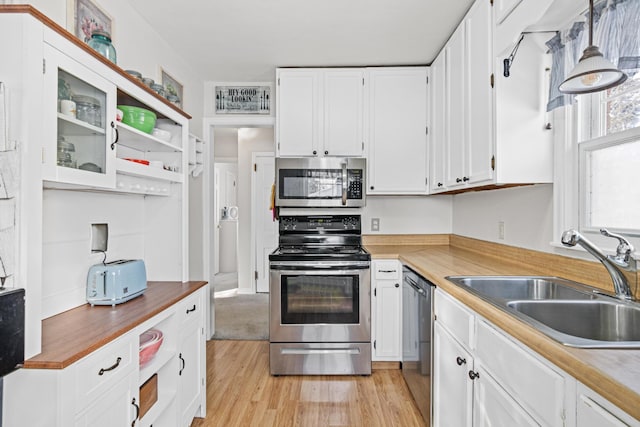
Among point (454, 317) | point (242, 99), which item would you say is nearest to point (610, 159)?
point (454, 317)

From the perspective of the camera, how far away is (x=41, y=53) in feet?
3.45

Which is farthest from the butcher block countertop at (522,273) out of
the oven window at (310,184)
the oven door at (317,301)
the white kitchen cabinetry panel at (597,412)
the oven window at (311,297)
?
the oven window at (310,184)

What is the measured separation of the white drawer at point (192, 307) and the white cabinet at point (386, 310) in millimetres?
1263

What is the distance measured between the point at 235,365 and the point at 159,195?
1.58 meters

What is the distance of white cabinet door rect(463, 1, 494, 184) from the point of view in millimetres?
1829

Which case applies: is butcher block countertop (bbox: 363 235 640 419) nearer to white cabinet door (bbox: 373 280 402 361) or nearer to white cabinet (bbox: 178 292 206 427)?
white cabinet door (bbox: 373 280 402 361)

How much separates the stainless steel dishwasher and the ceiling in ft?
5.46

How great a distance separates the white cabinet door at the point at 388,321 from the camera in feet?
8.75

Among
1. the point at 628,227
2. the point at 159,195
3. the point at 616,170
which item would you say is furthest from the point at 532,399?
the point at 159,195

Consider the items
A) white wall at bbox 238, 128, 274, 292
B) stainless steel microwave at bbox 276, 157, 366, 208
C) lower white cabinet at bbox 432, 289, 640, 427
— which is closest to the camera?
lower white cabinet at bbox 432, 289, 640, 427

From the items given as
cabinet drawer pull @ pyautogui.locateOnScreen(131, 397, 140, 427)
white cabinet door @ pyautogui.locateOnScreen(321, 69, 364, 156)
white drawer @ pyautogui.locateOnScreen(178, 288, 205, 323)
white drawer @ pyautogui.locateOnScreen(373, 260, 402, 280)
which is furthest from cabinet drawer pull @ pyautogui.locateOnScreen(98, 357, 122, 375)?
white cabinet door @ pyautogui.locateOnScreen(321, 69, 364, 156)

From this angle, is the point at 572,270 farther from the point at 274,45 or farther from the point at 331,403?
the point at 274,45

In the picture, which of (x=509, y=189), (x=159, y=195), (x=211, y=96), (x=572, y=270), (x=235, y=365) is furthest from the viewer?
(x=211, y=96)

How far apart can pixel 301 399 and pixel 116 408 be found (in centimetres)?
135
